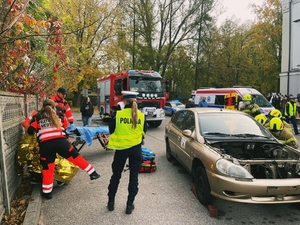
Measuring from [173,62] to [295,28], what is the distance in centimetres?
1792

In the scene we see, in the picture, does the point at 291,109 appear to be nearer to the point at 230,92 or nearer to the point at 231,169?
the point at 230,92

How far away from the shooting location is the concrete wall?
3395 millimetres

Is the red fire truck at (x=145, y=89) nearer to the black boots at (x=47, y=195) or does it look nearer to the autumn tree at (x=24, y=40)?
the autumn tree at (x=24, y=40)

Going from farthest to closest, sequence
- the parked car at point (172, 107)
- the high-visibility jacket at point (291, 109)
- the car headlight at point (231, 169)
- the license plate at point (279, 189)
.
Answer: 1. the parked car at point (172, 107)
2. the high-visibility jacket at point (291, 109)
3. the car headlight at point (231, 169)
4. the license plate at point (279, 189)

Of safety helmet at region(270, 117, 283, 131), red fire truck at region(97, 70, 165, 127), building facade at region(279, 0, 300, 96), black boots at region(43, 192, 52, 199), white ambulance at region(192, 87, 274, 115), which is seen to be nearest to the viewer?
black boots at region(43, 192, 52, 199)

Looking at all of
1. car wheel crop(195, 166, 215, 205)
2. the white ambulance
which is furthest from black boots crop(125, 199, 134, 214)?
the white ambulance

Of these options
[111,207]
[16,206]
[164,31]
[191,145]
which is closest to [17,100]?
[16,206]

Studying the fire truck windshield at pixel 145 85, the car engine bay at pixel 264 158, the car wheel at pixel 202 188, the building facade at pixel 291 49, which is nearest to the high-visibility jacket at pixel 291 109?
the fire truck windshield at pixel 145 85

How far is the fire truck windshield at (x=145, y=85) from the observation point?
11.9 m

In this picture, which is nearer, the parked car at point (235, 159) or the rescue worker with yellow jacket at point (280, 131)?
the parked car at point (235, 159)

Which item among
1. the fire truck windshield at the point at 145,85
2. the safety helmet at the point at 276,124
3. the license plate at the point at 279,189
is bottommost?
the license plate at the point at 279,189

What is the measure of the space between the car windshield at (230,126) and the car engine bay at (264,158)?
273mm

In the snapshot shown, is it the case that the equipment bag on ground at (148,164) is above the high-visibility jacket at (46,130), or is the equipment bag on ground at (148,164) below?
below

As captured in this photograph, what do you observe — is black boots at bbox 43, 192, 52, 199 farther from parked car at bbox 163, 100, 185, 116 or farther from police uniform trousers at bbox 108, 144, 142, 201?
parked car at bbox 163, 100, 185, 116
